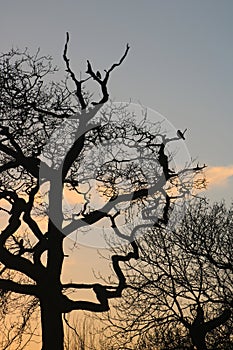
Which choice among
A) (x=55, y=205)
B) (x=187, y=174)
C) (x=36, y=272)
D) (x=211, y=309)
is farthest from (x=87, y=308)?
(x=211, y=309)

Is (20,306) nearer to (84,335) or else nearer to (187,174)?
(84,335)

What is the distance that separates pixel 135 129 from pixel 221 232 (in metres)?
6.08

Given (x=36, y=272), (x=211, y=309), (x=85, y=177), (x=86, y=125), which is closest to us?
(x=36, y=272)

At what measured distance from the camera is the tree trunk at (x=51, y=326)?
16.0 metres

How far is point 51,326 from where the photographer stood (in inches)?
637

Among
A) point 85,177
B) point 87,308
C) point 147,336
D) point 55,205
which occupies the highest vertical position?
point 85,177

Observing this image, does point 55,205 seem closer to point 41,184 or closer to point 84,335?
point 41,184

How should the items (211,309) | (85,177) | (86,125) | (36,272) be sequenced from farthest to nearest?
(211,309), (85,177), (86,125), (36,272)

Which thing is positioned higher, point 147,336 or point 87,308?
point 147,336

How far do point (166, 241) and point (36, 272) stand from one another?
7.66 metres

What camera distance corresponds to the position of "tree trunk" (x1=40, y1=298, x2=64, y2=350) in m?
16.0

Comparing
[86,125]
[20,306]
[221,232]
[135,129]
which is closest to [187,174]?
[135,129]

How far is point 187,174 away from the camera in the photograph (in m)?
18.5

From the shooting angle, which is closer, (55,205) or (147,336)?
(55,205)
